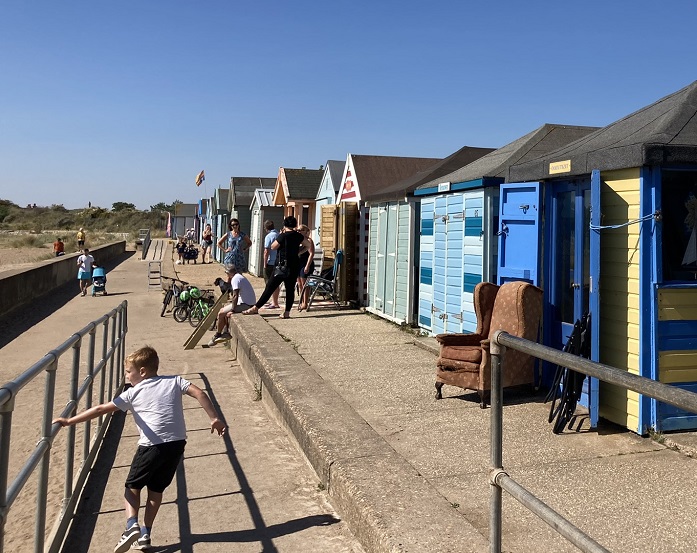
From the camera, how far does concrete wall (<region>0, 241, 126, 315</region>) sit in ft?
54.4

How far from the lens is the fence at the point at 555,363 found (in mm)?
1711

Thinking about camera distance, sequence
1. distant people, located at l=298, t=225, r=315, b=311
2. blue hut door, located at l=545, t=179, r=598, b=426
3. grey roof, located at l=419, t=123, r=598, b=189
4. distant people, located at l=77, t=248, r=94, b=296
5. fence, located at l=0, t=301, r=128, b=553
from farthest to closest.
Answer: distant people, located at l=77, t=248, r=94, b=296 → distant people, located at l=298, t=225, r=315, b=311 → grey roof, located at l=419, t=123, r=598, b=189 → blue hut door, located at l=545, t=179, r=598, b=426 → fence, located at l=0, t=301, r=128, b=553

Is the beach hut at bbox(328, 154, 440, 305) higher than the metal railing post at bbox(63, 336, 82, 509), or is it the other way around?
the beach hut at bbox(328, 154, 440, 305)

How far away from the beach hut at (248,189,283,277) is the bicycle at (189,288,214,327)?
28.0 ft

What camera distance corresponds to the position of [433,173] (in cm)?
1134

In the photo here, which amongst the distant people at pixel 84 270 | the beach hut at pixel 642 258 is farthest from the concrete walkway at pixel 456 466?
the distant people at pixel 84 270

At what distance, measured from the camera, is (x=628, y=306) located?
211 inches

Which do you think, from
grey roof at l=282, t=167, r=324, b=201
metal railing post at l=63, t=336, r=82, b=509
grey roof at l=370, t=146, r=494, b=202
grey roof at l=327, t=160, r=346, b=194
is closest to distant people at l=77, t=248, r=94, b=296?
→ grey roof at l=282, t=167, r=324, b=201

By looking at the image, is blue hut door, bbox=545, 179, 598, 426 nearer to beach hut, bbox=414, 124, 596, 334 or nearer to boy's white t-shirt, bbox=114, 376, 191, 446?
beach hut, bbox=414, 124, 596, 334

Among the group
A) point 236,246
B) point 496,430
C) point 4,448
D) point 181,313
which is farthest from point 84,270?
point 496,430

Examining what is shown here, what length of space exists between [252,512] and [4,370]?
7.36m

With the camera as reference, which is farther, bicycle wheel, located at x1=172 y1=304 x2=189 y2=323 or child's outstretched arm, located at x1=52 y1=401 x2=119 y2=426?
bicycle wheel, located at x1=172 y1=304 x2=189 y2=323

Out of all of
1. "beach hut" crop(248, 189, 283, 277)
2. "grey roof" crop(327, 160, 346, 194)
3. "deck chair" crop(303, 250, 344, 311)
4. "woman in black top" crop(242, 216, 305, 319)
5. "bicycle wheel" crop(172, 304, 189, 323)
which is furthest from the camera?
"beach hut" crop(248, 189, 283, 277)

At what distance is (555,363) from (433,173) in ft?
30.9
